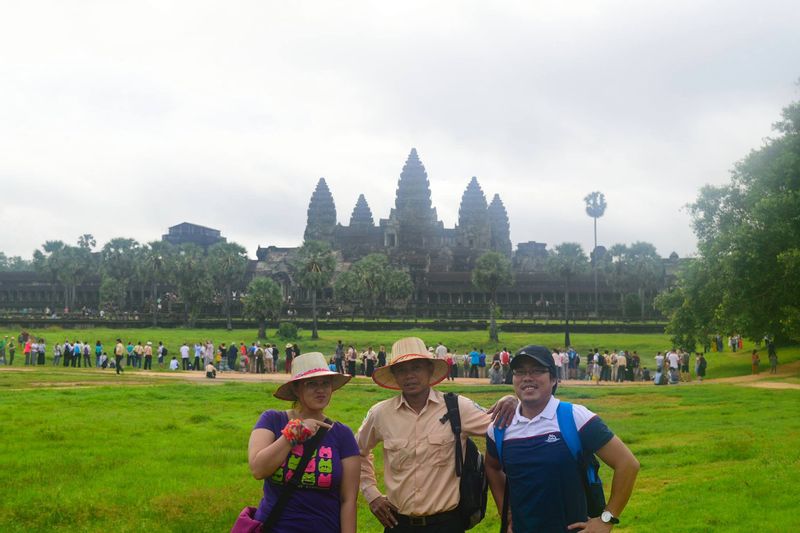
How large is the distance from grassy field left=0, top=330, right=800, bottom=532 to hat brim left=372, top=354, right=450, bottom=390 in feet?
15.3

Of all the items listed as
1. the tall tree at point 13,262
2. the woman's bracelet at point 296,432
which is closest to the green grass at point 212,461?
the woman's bracelet at point 296,432

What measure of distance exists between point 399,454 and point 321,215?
147m

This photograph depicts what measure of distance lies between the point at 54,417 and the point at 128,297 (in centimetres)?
9628

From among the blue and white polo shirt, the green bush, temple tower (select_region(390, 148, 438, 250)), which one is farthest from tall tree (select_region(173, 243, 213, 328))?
the blue and white polo shirt

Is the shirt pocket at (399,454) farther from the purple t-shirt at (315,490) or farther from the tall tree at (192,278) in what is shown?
the tall tree at (192,278)

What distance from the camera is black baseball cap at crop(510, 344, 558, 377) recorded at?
5.37 m

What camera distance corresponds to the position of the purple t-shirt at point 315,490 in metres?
5.44

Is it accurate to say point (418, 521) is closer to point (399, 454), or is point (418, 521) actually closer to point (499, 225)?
point (399, 454)

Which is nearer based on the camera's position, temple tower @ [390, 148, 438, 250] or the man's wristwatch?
the man's wristwatch

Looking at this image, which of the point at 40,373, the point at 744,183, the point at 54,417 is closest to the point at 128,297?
the point at 40,373

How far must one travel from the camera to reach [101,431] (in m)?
15.7

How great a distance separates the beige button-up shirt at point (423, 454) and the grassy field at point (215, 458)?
15.7 ft

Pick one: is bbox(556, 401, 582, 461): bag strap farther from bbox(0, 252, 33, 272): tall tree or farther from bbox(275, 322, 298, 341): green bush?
bbox(0, 252, 33, 272): tall tree

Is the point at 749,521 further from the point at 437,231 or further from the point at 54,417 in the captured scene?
the point at 437,231
